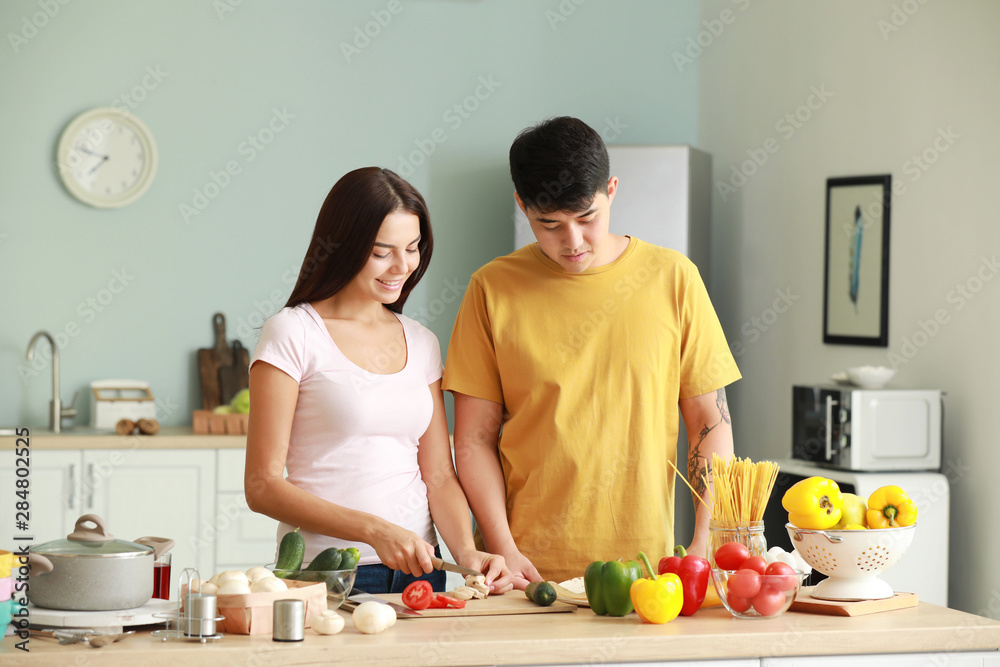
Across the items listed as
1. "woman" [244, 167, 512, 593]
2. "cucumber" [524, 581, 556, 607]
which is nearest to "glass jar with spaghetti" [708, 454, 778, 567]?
"cucumber" [524, 581, 556, 607]

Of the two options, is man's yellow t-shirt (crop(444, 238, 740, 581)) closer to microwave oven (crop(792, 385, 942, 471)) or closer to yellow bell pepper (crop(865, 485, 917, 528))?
yellow bell pepper (crop(865, 485, 917, 528))

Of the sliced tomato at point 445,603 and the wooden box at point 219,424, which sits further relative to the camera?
the wooden box at point 219,424

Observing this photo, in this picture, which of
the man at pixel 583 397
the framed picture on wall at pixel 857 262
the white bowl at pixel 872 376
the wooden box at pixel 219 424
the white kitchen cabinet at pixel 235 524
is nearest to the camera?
the man at pixel 583 397

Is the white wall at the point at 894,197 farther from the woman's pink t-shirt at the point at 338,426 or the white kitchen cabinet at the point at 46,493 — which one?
the white kitchen cabinet at the point at 46,493

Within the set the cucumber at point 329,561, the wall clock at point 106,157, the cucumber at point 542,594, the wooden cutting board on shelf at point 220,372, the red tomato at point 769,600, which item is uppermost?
the wall clock at point 106,157

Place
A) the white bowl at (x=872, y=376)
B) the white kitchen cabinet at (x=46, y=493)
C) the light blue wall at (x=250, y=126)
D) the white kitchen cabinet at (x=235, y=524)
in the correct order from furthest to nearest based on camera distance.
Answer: the light blue wall at (x=250, y=126), the white kitchen cabinet at (x=235, y=524), the white kitchen cabinet at (x=46, y=493), the white bowl at (x=872, y=376)

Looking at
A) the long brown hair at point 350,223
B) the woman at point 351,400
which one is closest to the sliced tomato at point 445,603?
the woman at point 351,400

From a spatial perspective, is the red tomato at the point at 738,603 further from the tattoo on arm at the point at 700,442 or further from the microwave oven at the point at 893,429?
the microwave oven at the point at 893,429

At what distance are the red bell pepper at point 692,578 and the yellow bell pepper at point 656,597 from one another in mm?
40

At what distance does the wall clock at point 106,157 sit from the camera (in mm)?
3689

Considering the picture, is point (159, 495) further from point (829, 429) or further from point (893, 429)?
point (893, 429)

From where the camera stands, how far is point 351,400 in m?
1.63

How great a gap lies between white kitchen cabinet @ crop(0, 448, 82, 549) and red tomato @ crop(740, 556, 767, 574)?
8.41ft

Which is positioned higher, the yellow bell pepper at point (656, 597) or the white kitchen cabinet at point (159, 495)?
the yellow bell pepper at point (656, 597)
